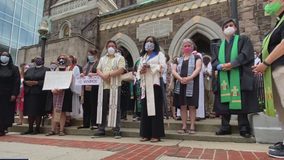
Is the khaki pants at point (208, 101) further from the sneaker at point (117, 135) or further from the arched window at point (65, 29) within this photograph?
the arched window at point (65, 29)

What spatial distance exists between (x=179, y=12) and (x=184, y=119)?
6.34 m

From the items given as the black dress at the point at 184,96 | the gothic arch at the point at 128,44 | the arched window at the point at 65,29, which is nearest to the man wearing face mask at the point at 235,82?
the black dress at the point at 184,96

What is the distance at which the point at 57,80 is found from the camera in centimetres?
492

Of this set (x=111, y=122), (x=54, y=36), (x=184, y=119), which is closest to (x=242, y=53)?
(x=184, y=119)

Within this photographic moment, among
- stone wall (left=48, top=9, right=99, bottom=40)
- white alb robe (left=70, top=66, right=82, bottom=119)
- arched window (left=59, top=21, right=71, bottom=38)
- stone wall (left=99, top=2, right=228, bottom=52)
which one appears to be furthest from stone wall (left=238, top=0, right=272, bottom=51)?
arched window (left=59, top=21, right=71, bottom=38)

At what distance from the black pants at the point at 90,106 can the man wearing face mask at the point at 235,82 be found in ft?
8.68

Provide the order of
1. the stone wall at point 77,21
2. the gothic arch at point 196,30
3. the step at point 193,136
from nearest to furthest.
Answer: the step at point 193,136 < the gothic arch at point 196,30 < the stone wall at point 77,21

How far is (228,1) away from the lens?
819 cm

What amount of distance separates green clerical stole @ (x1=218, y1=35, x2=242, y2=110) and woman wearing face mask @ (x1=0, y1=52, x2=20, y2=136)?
4827mm

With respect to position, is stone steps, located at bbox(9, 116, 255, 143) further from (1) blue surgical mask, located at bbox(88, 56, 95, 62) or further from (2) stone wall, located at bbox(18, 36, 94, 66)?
(2) stone wall, located at bbox(18, 36, 94, 66)

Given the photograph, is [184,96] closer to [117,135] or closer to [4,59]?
[117,135]

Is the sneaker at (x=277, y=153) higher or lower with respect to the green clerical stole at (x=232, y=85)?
lower

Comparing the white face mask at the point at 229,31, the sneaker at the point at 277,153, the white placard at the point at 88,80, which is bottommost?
the sneaker at the point at 277,153

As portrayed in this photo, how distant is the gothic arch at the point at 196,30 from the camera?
8250mm
